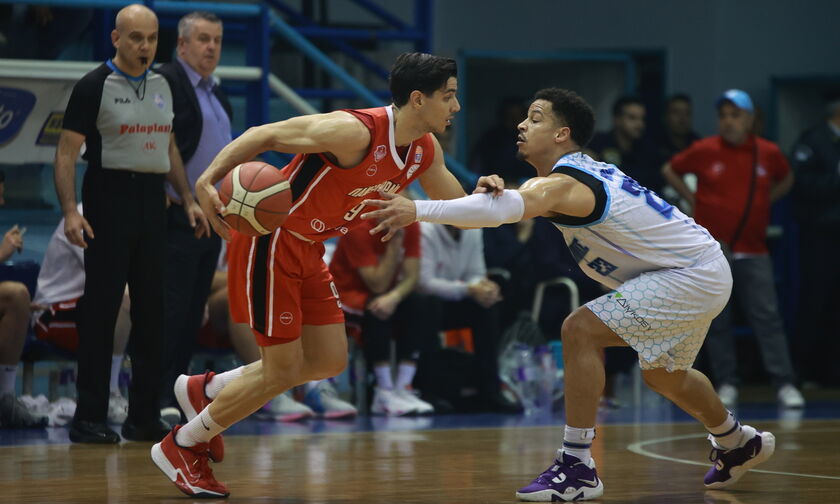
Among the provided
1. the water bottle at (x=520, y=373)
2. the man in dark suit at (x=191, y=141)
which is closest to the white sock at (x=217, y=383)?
the man in dark suit at (x=191, y=141)

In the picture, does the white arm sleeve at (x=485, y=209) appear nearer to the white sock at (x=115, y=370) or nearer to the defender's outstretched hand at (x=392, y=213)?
the defender's outstretched hand at (x=392, y=213)

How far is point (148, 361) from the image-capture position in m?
7.36

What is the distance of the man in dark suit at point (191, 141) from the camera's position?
7941 mm

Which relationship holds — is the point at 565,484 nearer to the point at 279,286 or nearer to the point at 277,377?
the point at 277,377

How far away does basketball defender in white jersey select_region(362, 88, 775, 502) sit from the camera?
17.3 feet

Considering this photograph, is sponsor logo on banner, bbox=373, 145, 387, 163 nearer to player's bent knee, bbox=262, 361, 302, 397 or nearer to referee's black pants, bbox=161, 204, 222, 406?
player's bent knee, bbox=262, 361, 302, 397

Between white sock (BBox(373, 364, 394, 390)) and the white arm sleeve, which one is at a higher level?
the white arm sleeve

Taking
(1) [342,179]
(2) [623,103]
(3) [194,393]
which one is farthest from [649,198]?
(2) [623,103]

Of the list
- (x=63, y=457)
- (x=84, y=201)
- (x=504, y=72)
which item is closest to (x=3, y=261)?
(x=84, y=201)

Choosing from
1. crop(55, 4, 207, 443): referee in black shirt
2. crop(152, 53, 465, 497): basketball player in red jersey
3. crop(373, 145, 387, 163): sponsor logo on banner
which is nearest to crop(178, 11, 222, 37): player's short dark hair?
crop(55, 4, 207, 443): referee in black shirt

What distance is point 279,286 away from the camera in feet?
18.0

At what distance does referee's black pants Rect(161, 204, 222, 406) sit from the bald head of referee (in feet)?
3.32

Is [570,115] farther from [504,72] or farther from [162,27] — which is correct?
[504,72]

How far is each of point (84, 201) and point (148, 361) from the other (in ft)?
2.93
